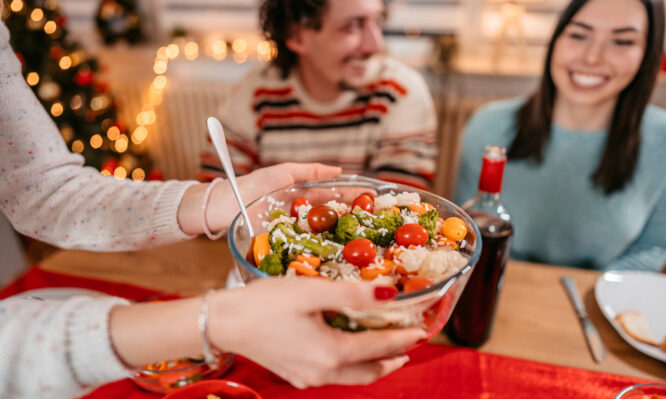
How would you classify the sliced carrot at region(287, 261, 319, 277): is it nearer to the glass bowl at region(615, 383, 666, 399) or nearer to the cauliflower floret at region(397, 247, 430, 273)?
the cauliflower floret at region(397, 247, 430, 273)

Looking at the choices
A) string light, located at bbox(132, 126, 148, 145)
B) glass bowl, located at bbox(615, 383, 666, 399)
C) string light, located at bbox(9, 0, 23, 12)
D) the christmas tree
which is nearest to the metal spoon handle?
glass bowl, located at bbox(615, 383, 666, 399)

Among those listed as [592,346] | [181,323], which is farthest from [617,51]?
[181,323]

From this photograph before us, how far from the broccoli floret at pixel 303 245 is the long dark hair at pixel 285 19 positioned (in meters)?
1.31

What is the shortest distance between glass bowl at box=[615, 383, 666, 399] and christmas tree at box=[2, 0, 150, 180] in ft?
9.15

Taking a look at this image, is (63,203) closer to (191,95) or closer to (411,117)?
(411,117)

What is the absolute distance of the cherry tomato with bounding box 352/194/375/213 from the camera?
76cm

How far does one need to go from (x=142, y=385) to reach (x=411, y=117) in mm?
1550

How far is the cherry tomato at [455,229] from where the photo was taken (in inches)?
26.7

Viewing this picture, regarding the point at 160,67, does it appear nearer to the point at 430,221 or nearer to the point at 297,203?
the point at 297,203

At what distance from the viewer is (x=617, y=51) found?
Answer: 1.40 metres

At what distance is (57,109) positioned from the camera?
8.54 feet

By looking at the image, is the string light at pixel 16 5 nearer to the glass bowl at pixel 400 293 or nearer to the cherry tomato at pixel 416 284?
the glass bowl at pixel 400 293

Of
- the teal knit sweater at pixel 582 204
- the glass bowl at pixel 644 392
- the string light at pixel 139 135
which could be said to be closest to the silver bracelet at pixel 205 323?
the glass bowl at pixel 644 392

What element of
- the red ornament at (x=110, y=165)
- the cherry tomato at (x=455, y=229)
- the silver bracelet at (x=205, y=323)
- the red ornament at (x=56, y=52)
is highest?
the red ornament at (x=56, y=52)
